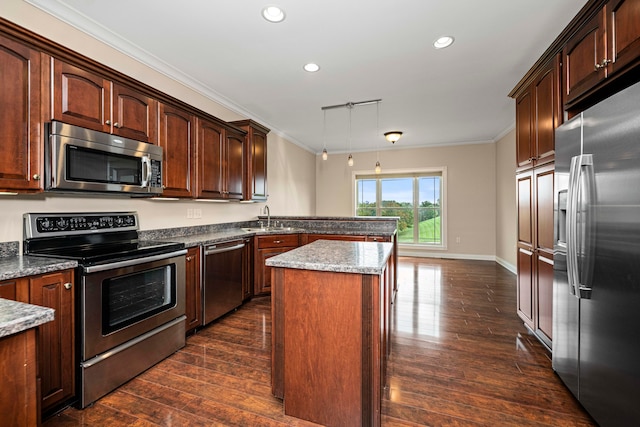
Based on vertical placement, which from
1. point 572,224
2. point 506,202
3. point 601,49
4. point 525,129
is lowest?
point 572,224

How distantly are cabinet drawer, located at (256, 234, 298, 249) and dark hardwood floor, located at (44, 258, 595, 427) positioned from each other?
36.2 inches

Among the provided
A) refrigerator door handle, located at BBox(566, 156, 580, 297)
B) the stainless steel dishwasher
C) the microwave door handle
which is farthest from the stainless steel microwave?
refrigerator door handle, located at BBox(566, 156, 580, 297)

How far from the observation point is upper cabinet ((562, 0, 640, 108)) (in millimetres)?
1524

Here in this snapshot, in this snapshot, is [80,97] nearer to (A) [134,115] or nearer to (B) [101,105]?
(B) [101,105]

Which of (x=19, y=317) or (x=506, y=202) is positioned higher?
(x=506, y=202)

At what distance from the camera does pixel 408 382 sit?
6.60 ft

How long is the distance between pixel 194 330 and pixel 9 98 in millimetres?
2194

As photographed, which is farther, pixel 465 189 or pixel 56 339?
pixel 465 189

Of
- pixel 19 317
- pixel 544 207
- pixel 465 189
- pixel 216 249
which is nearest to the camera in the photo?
pixel 19 317

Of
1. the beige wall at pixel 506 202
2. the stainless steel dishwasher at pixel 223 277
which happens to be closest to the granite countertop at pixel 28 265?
the stainless steel dishwasher at pixel 223 277

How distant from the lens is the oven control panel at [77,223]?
6.38 ft

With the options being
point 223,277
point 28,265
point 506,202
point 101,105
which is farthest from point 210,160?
point 506,202

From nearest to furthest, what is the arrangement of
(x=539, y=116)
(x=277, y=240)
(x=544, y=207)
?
(x=544, y=207) < (x=539, y=116) < (x=277, y=240)

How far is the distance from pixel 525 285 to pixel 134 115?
384cm
